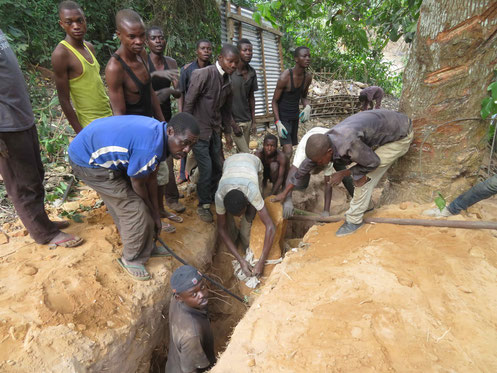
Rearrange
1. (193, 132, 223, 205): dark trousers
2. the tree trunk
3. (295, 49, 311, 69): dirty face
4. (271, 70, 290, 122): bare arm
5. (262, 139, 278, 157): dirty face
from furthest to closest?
(271, 70, 290, 122): bare arm
(295, 49, 311, 69): dirty face
(262, 139, 278, 157): dirty face
(193, 132, 223, 205): dark trousers
the tree trunk

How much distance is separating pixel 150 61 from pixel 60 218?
1912 millimetres

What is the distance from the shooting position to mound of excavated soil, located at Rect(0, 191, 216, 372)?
5.68ft

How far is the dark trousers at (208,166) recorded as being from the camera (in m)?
3.20

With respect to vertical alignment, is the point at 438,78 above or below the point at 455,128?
above

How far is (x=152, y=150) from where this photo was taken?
2.02 m

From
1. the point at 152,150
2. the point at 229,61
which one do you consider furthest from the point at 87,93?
the point at 229,61

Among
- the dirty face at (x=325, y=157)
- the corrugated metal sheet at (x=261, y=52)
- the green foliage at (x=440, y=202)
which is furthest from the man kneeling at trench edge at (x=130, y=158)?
the corrugated metal sheet at (x=261, y=52)

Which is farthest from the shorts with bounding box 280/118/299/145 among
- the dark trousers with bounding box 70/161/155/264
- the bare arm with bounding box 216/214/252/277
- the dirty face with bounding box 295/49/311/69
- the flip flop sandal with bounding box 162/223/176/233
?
the dark trousers with bounding box 70/161/155/264

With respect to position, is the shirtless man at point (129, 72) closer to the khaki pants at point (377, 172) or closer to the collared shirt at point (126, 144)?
the collared shirt at point (126, 144)

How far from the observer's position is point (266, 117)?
278 inches

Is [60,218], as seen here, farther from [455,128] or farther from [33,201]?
[455,128]

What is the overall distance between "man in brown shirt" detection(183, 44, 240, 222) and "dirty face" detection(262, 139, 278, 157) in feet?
2.03

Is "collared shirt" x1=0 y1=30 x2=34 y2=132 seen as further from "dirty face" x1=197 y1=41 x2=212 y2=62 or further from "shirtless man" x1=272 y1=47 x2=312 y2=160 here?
"shirtless man" x1=272 y1=47 x2=312 y2=160

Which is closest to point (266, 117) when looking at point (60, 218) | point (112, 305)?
point (60, 218)
